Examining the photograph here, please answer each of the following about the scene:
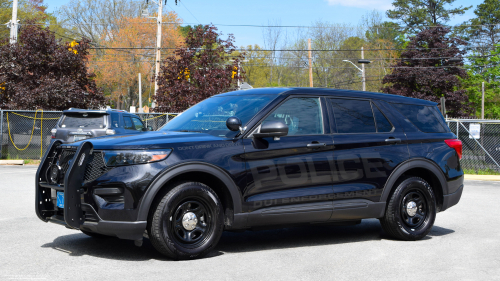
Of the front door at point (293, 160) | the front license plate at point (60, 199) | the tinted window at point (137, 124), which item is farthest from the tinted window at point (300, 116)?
the tinted window at point (137, 124)

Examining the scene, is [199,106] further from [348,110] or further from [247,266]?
[247,266]

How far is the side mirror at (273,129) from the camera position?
587 centimetres

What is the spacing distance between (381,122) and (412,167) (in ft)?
2.27

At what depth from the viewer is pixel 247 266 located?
18.1 ft

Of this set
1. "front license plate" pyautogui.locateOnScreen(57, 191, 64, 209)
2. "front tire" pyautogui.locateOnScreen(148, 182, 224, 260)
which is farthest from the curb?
"front license plate" pyautogui.locateOnScreen(57, 191, 64, 209)

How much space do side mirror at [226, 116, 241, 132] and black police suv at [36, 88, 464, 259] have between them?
2 cm

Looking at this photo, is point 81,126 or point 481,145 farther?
point 481,145

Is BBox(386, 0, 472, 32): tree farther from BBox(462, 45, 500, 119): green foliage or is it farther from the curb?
the curb

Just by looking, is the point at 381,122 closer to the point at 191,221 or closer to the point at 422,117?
the point at 422,117

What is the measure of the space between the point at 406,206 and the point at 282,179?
6.58 ft

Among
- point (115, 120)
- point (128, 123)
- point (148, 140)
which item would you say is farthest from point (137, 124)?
point (148, 140)

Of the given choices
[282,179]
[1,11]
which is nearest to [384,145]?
[282,179]

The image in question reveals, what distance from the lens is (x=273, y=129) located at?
19.3 ft

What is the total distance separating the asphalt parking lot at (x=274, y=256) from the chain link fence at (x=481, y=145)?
12.7 metres
